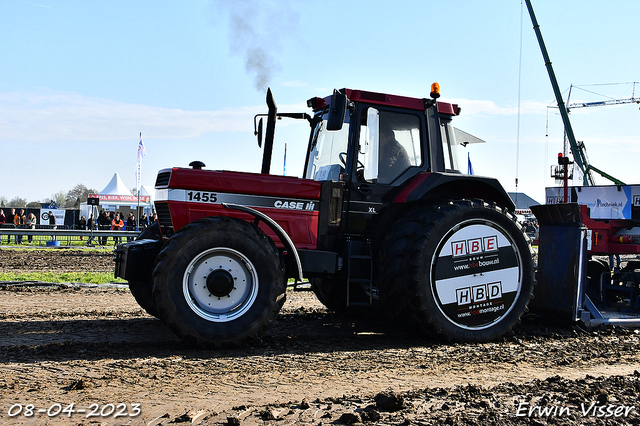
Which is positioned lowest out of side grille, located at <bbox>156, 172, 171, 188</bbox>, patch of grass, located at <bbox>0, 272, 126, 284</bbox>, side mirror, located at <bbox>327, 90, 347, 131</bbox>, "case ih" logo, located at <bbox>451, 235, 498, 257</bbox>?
patch of grass, located at <bbox>0, 272, 126, 284</bbox>

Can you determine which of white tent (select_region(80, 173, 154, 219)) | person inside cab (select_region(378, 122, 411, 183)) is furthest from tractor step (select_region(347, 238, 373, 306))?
white tent (select_region(80, 173, 154, 219))

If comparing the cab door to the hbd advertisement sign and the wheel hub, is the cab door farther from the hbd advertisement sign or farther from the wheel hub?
the wheel hub

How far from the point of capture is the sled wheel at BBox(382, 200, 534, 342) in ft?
18.4

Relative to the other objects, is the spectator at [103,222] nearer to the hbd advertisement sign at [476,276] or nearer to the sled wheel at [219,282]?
the sled wheel at [219,282]

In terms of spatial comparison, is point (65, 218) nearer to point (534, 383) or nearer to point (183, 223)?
point (183, 223)

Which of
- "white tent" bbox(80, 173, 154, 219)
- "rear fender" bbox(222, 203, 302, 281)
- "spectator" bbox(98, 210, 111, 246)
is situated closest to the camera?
"rear fender" bbox(222, 203, 302, 281)

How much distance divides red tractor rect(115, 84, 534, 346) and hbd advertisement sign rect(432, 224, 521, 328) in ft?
0.04

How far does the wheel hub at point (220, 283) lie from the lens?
5.21 metres

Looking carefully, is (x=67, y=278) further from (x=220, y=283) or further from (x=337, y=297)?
(x=220, y=283)

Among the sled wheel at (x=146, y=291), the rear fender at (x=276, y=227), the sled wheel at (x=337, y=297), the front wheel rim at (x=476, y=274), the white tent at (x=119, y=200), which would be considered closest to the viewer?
the rear fender at (x=276, y=227)

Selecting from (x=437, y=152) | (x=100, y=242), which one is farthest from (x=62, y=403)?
(x=100, y=242)

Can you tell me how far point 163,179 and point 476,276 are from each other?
3.27m

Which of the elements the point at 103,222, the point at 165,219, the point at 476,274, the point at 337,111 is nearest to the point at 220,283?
the point at 165,219

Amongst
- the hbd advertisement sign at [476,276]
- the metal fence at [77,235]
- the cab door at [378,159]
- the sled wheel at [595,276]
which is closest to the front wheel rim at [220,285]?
the cab door at [378,159]
